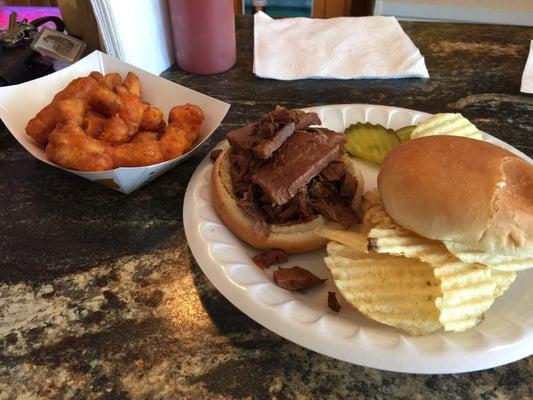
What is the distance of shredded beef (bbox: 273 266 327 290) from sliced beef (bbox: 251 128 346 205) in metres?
0.14

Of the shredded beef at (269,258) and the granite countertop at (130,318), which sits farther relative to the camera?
the shredded beef at (269,258)

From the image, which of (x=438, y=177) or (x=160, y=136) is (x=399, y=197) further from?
(x=160, y=136)

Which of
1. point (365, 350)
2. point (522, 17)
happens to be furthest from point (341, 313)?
point (522, 17)

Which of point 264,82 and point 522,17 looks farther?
point 522,17

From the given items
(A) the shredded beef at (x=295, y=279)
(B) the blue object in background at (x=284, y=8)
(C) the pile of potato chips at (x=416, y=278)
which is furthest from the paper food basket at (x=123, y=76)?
(B) the blue object in background at (x=284, y=8)

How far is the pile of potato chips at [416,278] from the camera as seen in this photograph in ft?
2.58

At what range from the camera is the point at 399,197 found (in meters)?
0.89

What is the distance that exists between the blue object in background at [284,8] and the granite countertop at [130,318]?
235cm

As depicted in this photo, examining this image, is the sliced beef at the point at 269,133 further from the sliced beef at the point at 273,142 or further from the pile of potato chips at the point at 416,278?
the pile of potato chips at the point at 416,278

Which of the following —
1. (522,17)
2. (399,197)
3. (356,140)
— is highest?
(399,197)

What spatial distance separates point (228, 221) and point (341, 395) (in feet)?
1.40

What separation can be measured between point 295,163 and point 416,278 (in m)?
0.35

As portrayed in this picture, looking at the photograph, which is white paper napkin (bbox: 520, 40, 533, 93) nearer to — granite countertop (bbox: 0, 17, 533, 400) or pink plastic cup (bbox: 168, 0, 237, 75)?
granite countertop (bbox: 0, 17, 533, 400)

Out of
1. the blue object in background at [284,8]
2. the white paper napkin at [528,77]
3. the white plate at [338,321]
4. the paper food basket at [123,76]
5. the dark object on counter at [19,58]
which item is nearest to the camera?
the white plate at [338,321]
